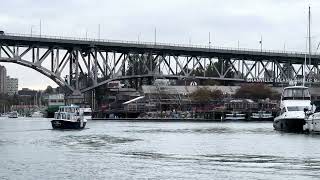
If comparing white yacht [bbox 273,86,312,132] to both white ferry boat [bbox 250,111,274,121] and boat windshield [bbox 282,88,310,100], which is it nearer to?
boat windshield [bbox 282,88,310,100]

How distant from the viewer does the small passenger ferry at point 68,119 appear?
361 ft

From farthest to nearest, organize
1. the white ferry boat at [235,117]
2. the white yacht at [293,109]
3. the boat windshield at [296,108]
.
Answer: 1. the white ferry boat at [235,117]
2. the boat windshield at [296,108]
3. the white yacht at [293,109]

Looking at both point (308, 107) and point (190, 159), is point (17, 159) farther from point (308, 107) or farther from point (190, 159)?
point (308, 107)

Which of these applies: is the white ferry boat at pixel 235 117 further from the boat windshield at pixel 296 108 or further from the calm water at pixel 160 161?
the calm water at pixel 160 161

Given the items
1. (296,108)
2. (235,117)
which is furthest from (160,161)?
(235,117)

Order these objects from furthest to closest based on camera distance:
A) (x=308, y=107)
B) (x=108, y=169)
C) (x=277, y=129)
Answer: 1. (x=277, y=129)
2. (x=308, y=107)
3. (x=108, y=169)

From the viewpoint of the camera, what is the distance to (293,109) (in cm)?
9369

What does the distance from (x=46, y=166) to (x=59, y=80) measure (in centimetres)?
14873

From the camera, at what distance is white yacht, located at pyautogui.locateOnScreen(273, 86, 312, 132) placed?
92188 millimetres

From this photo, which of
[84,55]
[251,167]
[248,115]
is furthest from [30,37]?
[251,167]

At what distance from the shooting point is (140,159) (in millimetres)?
50719

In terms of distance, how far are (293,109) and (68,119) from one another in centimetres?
3935

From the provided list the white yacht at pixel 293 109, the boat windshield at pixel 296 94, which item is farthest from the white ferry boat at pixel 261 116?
the boat windshield at pixel 296 94

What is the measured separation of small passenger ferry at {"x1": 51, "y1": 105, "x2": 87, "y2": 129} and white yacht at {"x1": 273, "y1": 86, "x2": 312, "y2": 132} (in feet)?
112
